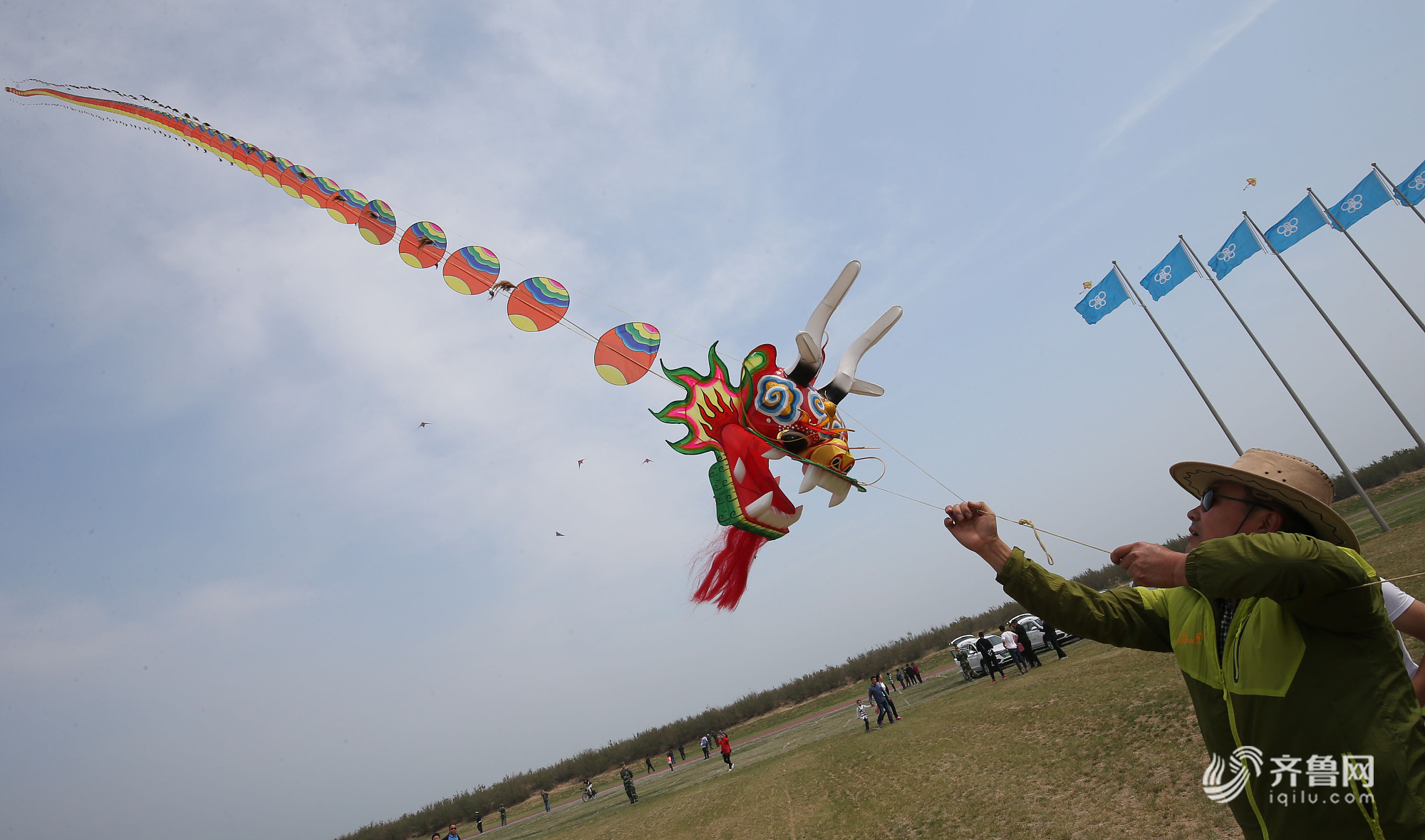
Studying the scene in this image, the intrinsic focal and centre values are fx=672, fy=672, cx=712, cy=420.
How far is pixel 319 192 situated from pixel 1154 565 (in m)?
7.69

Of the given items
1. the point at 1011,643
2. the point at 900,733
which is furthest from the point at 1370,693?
the point at 1011,643

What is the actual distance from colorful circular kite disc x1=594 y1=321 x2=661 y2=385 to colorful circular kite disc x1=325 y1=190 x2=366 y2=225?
10.7 feet

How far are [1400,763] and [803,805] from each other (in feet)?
32.9

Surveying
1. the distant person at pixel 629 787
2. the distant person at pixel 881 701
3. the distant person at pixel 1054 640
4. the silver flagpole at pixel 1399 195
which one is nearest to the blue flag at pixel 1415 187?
the silver flagpole at pixel 1399 195

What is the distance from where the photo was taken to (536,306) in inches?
235

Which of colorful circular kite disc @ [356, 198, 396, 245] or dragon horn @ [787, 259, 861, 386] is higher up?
colorful circular kite disc @ [356, 198, 396, 245]

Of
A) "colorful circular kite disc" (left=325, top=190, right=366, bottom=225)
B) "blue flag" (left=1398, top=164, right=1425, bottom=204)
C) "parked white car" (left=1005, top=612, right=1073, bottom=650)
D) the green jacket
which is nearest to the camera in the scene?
the green jacket

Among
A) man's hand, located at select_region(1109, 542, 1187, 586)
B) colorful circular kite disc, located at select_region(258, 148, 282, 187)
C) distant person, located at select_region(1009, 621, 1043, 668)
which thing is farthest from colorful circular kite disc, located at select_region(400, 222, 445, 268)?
distant person, located at select_region(1009, 621, 1043, 668)

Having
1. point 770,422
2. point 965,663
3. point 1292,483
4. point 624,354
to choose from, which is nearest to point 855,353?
point 770,422

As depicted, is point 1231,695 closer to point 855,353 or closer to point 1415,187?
point 855,353

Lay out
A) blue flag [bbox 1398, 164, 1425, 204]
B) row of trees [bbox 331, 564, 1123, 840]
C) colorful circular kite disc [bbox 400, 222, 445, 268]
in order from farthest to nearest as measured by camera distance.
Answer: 1. row of trees [bbox 331, 564, 1123, 840]
2. blue flag [bbox 1398, 164, 1425, 204]
3. colorful circular kite disc [bbox 400, 222, 445, 268]

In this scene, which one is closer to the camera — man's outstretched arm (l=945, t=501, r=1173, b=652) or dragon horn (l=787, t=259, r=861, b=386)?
man's outstretched arm (l=945, t=501, r=1173, b=652)

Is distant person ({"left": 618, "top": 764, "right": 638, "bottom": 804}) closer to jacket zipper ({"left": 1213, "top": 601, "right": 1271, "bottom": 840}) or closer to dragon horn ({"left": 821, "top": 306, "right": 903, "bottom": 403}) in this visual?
dragon horn ({"left": 821, "top": 306, "right": 903, "bottom": 403})

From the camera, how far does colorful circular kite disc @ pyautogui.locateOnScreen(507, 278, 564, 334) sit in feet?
19.5
